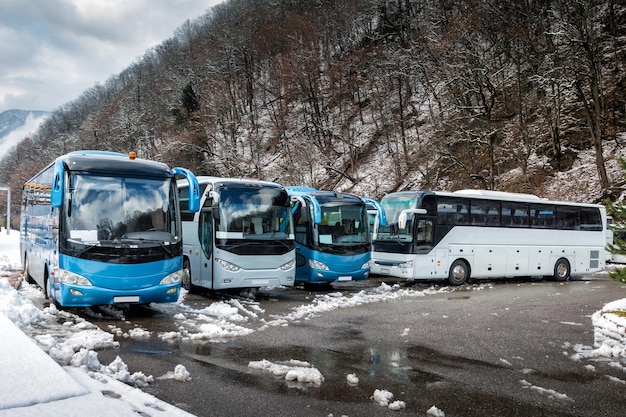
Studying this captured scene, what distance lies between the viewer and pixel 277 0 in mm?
71750

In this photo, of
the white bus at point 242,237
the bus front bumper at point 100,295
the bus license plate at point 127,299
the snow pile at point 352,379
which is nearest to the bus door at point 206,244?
the white bus at point 242,237

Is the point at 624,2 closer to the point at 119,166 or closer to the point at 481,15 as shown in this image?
the point at 481,15

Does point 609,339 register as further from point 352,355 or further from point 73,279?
point 73,279

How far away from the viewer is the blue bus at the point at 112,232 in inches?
378

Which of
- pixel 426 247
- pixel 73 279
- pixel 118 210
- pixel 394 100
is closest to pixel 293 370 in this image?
pixel 73 279

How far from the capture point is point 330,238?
15.5 metres

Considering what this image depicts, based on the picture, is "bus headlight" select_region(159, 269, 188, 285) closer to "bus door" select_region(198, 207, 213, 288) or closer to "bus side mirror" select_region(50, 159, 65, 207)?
"bus side mirror" select_region(50, 159, 65, 207)

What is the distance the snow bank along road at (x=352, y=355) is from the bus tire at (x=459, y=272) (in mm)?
4977

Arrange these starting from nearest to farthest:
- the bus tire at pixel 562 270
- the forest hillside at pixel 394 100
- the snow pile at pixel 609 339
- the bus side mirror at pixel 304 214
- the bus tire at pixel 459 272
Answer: the snow pile at pixel 609 339
the bus side mirror at pixel 304 214
the bus tire at pixel 459 272
the bus tire at pixel 562 270
the forest hillside at pixel 394 100

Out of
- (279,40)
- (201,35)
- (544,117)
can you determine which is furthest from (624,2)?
(201,35)

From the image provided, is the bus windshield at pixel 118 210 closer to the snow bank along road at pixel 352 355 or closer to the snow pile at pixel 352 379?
the snow bank along road at pixel 352 355

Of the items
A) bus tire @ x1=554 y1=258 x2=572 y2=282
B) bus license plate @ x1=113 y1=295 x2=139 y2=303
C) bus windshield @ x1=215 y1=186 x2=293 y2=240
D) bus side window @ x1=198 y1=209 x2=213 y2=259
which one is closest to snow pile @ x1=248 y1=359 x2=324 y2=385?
bus license plate @ x1=113 y1=295 x2=139 y2=303

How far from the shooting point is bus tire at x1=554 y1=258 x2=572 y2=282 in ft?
69.3

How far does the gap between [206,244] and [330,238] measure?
150 inches
